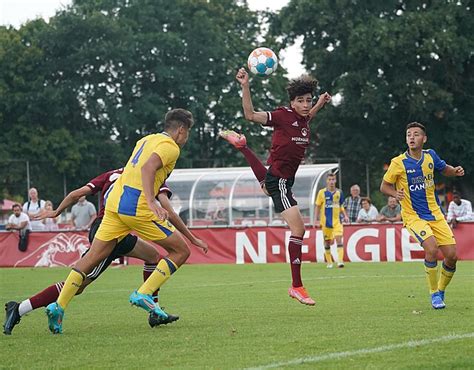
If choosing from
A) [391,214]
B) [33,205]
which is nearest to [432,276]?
[391,214]

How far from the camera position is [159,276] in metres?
10.9

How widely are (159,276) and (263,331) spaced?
1.35 meters

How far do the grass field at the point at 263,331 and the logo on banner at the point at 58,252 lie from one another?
11.2 meters

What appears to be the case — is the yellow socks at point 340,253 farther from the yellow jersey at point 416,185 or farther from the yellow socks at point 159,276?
the yellow socks at point 159,276

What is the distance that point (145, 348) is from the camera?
9.24 meters

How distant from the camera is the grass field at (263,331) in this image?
328 inches

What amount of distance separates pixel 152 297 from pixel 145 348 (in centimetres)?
198

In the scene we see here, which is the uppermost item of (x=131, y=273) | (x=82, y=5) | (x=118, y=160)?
(x=82, y=5)

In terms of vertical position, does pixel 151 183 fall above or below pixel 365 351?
above

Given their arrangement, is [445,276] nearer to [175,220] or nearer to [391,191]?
[391,191]

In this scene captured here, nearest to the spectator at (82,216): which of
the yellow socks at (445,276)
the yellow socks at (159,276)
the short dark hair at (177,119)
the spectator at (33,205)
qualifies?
the spectator at (33,205)

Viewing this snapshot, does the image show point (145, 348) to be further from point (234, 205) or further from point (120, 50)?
point (120, 50)

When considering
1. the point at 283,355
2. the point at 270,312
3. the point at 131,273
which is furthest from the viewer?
the point at 131,273

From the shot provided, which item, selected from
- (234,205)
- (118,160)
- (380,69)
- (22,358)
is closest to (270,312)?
(22,358)
